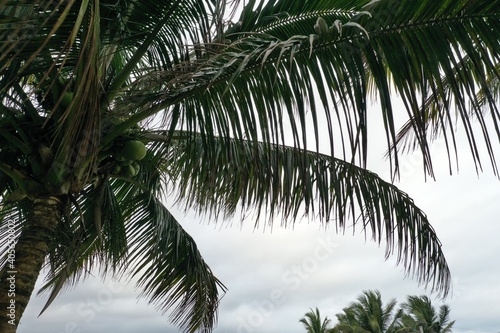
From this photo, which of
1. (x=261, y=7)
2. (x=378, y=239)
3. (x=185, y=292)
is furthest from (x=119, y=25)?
(x=185, y=292)

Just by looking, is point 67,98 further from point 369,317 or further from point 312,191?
point 369,317

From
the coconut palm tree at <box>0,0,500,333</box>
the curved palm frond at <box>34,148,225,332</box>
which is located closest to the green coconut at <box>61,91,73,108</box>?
the coconut palm tree at <box>0,0,500,333</box>

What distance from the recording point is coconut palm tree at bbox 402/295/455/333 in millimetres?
26078

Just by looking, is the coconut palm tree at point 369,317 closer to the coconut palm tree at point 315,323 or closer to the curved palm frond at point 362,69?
the coconut palm tree at point 315,323

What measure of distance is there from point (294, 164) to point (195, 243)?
5.36 feet

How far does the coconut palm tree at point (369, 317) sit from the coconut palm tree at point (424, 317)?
0.71 meters

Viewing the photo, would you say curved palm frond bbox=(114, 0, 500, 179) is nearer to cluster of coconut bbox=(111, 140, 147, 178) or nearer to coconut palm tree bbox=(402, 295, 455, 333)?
cluster of coconut bbox=(111, 140, 147, 178)

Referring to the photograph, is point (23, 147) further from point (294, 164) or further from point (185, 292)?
point (185, 292)

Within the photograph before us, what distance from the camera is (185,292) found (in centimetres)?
536

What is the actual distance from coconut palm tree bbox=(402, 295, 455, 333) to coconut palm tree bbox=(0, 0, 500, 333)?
2317 cm

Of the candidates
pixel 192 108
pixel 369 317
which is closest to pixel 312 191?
pixel 192 108

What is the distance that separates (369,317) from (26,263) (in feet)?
83.8

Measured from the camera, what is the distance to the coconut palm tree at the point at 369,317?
26.7 meters

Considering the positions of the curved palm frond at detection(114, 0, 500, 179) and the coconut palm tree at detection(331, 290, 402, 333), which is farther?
the coconut palm tree at detection(331, 290, 402, 333)
